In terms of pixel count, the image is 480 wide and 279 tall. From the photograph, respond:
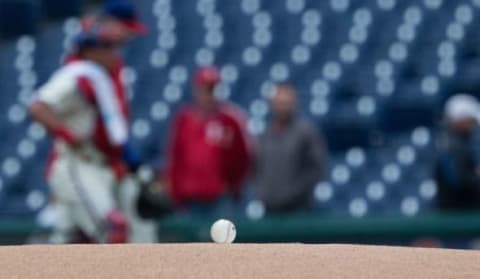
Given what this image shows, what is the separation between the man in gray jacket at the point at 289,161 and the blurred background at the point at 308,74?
87cm

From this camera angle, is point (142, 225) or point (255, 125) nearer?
point (142, 225)

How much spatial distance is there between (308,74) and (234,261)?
6626mm

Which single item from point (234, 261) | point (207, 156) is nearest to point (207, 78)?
point (207, 156)

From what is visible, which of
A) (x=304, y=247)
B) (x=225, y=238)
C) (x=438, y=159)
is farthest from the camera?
(x=438, y=159)

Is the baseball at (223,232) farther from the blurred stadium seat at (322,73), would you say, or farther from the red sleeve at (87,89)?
the blurred stadium seat at (322,73)

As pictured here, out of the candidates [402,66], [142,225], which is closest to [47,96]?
[142,225]

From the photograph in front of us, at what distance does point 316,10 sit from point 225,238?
→ 6550mm

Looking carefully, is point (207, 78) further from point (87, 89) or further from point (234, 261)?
point (234, 261)

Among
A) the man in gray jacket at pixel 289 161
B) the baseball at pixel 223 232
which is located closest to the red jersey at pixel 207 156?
the man in gray jacket at pixel 289 161

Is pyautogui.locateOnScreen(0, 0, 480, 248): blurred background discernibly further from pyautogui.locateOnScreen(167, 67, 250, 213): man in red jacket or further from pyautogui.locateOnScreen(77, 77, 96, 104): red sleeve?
pyautogui.locateOnScreen(77, 77, 96, 104): red sleeve

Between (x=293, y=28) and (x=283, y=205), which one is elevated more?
(x=293, y=28)

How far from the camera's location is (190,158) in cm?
730

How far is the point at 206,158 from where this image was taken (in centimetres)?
731

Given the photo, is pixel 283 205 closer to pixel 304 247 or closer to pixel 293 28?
pixel 293 28
